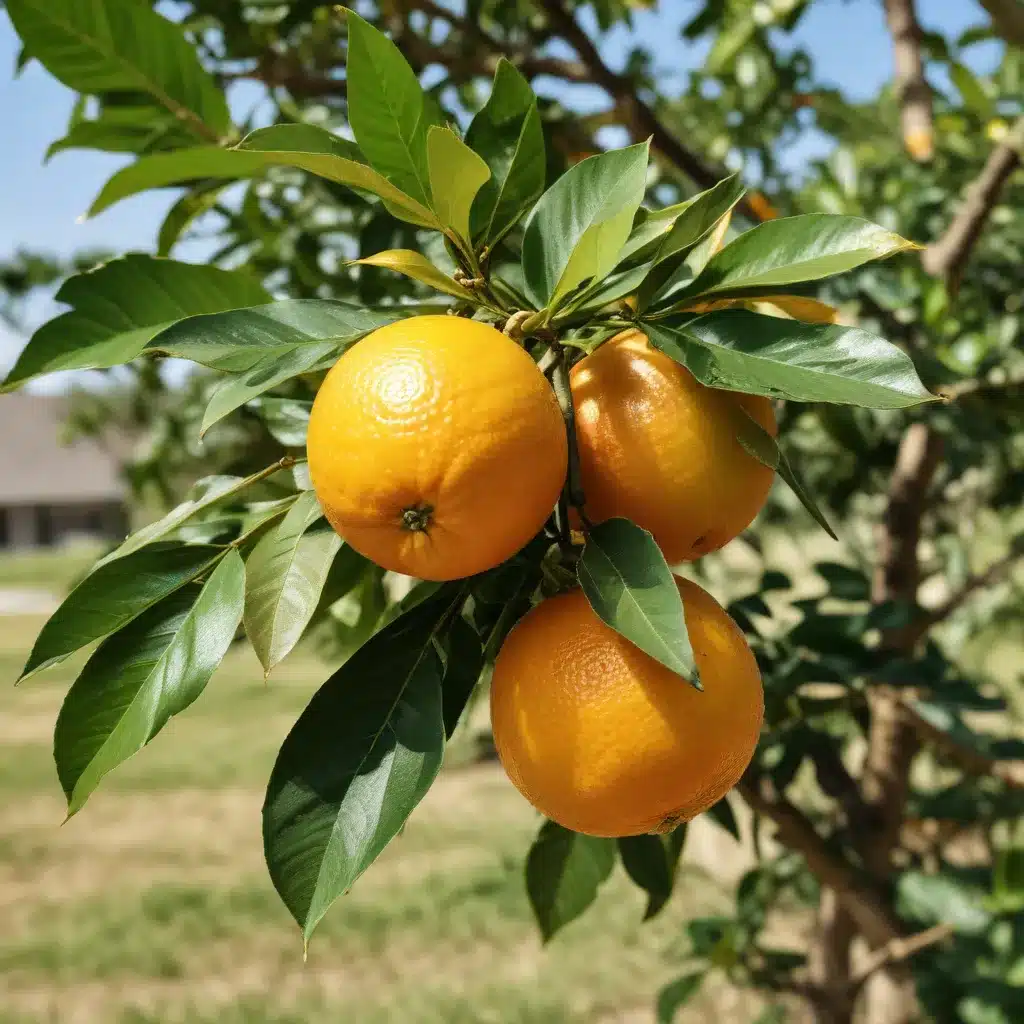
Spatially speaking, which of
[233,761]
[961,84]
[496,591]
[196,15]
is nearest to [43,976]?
[233,761]

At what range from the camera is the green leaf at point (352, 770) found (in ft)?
1.52

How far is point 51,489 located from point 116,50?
2276 centimetres

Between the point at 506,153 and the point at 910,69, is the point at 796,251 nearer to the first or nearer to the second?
the point at 506,153

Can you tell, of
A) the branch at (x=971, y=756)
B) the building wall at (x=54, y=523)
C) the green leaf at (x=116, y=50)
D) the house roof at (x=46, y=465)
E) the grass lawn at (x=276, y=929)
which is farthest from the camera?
the house roof at (x=46, y=465)

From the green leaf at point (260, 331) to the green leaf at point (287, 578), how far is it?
3.8 inches

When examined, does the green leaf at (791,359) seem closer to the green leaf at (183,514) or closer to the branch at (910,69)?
the green leaf at (183,514)

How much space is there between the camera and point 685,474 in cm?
51

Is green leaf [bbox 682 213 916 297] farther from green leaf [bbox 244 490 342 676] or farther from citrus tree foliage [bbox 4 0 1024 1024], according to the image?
green leaf [bbox 244 490 342 676]

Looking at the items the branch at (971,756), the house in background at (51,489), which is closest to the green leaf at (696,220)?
the branch at (971,756)

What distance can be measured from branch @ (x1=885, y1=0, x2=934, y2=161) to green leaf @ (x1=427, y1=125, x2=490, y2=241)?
1.36m

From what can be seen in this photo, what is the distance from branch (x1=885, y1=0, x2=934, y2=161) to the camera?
5.40 feet

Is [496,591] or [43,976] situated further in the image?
[43,976]

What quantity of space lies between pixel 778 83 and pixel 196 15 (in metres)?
1.14

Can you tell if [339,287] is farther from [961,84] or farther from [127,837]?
[127,837]
